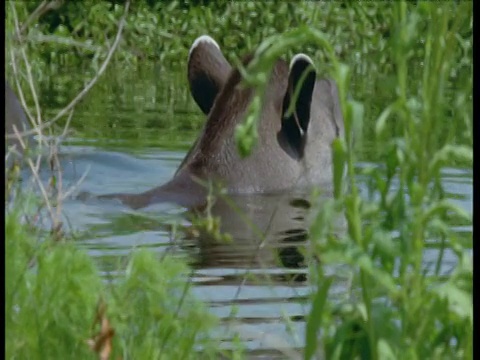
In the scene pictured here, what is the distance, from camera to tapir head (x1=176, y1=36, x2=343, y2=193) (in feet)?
29.8

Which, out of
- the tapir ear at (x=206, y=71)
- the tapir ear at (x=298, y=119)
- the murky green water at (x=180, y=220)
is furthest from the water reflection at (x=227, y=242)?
the tapir ear at (x=206, y=71)

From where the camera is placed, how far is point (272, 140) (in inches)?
365

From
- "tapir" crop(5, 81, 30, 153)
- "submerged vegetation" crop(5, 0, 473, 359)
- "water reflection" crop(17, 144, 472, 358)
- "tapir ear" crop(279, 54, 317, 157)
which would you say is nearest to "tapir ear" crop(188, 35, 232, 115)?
"water reflection" crop(17, 144, 472, 358)

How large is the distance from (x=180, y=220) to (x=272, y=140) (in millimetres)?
1181

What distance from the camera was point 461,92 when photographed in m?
3.79

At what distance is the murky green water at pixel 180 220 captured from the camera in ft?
19.8

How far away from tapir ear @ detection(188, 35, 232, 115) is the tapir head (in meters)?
0.32

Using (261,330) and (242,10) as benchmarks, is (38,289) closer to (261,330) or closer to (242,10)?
(261,330)

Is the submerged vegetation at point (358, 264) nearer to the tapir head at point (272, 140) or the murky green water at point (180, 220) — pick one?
the murky green water at point (180, 220)

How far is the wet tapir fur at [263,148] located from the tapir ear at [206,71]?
58 cm

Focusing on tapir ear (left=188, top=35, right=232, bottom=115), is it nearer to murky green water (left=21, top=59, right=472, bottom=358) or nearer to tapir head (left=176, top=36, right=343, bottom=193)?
tapir head (left=176, top=36, right=343, bottom=193)

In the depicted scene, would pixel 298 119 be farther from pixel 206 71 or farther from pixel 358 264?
pixel 358 264

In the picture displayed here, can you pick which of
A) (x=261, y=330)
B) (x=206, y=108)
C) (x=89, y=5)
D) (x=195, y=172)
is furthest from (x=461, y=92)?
(x=89, y=5)

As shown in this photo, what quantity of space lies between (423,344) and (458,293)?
0.19 metres
